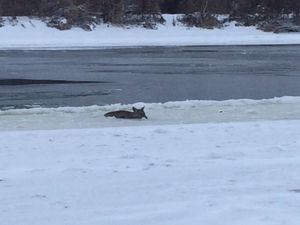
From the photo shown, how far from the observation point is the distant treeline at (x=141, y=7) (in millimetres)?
40719

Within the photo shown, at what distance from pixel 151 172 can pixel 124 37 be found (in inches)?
1236

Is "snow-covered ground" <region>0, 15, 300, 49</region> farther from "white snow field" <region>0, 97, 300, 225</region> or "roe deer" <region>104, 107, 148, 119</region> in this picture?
"white snow field" <region>0, 97, 300, 225</region>

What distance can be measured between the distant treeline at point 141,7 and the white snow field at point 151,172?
3143cm

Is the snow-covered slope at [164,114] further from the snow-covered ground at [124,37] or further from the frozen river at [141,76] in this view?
the snow-covered ground at [124,37]

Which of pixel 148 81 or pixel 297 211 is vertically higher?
→ pixel 297 211

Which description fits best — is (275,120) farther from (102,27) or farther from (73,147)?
(102,27)

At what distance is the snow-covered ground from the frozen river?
14.9ft

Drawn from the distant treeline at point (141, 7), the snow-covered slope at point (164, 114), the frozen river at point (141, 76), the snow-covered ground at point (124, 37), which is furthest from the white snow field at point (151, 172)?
the distant treeline at point (141, 7)

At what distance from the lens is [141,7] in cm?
4369

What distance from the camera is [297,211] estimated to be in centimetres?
481

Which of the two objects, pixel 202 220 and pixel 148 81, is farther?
pixel 148 81

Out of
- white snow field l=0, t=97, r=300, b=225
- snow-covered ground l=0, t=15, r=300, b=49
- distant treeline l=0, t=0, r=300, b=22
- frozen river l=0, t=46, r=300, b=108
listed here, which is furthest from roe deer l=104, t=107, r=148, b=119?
distant treeline l=0, t=0, r=300, b=22

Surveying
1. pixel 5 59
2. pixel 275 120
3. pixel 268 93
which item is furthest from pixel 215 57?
pixel 275 120

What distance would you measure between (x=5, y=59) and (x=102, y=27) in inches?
664
